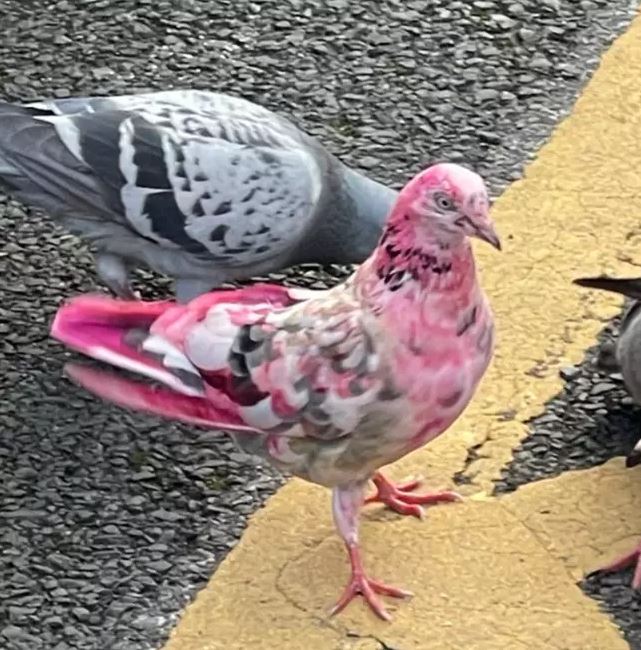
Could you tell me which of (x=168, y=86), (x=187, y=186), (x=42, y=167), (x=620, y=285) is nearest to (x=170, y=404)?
(x=187, y=186)

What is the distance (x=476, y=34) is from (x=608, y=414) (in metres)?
1.59

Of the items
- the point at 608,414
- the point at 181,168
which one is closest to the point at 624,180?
the point at 608,414

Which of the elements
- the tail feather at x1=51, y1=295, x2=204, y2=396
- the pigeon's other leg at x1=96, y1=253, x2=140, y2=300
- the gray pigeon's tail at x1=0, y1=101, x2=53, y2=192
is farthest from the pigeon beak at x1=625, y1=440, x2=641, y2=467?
the gray pigeon's tail at x1=0, y1=101, x2=53, y2=192

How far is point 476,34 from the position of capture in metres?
4.88

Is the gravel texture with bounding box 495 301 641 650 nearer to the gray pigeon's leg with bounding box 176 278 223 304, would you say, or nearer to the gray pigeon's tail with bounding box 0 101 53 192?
the gray pigeon's leg with bounding box 176 278 223 304

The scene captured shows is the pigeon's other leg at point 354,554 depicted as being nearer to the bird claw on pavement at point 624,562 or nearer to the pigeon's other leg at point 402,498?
the pigeon's other leg at point 402,498

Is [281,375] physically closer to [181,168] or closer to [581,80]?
[181,168]

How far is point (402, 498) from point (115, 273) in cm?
90

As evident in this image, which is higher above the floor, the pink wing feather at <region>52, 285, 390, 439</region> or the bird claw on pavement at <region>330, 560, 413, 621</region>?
the pink wing feather at <region>52, 285, 390, 439</region>

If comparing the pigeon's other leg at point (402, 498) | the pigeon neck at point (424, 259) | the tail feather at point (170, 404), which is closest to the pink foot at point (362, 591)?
the pigeon's other leg at point (402, 498)

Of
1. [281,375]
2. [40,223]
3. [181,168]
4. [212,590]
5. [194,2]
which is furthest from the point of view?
[194,2]

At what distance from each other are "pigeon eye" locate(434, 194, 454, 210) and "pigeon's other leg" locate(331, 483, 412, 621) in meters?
0.60

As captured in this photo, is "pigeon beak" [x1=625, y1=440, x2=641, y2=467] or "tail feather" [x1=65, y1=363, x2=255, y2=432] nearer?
"tail feather" [x1=65, y1=363, x2=255, y2=432]

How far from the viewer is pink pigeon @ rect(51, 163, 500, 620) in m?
2.99
